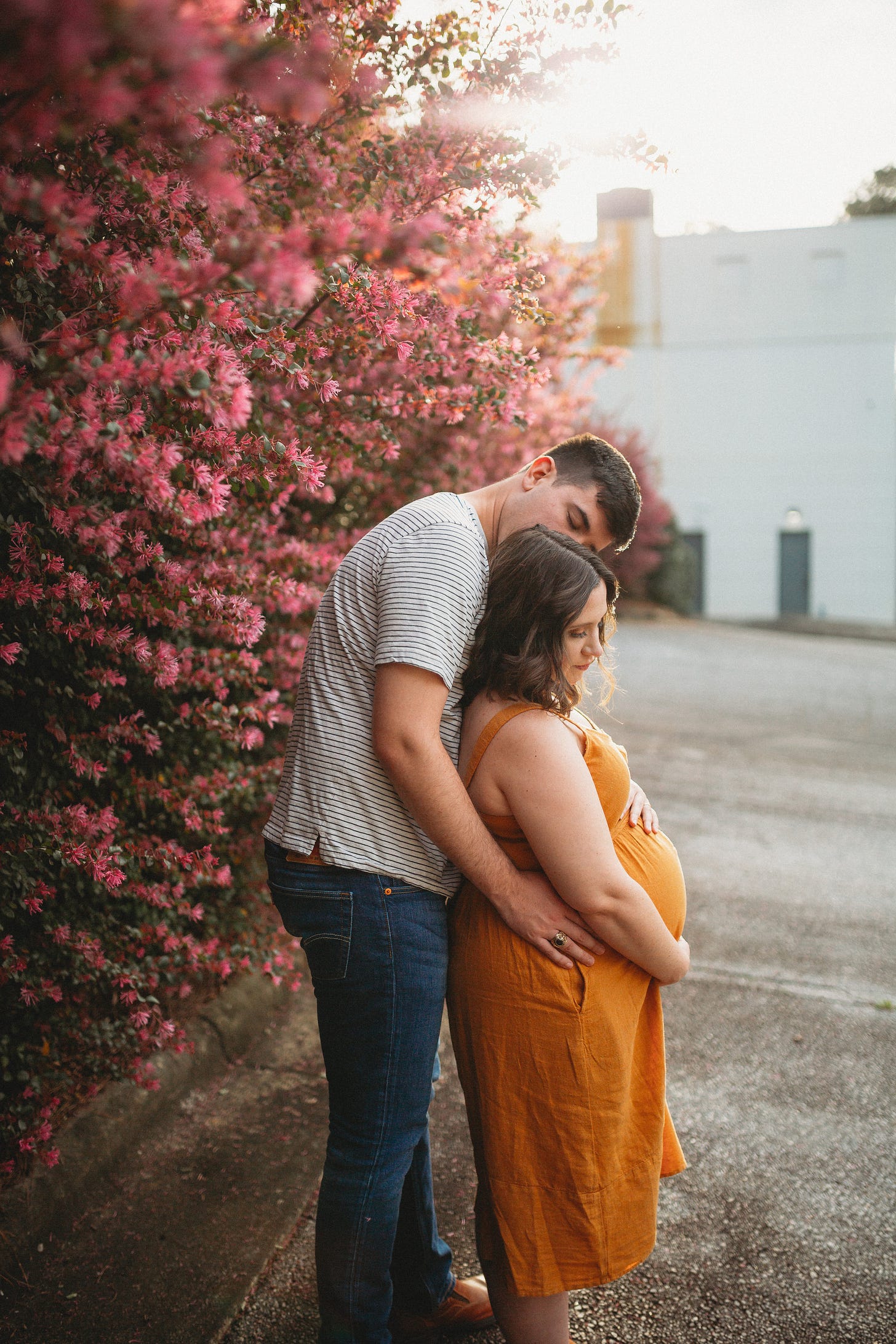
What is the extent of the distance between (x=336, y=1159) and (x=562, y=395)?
4.22 m

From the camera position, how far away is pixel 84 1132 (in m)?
2.52

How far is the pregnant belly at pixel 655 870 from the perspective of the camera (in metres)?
1.95

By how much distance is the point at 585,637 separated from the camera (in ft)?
6.26

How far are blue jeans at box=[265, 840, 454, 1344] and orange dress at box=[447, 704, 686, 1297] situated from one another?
102 millimetres

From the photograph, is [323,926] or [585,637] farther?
[585,637]

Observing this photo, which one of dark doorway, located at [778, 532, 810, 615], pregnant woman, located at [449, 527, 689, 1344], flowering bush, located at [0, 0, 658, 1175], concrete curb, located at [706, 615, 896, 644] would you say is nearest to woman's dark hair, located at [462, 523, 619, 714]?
pregnant woman, located at [449, 527, 689, 1344]

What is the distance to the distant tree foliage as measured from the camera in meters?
35.2

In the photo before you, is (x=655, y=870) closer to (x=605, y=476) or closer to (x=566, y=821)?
(x=566, y=821)

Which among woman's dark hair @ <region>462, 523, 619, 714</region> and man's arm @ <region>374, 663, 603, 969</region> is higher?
woman's dark hair @ <region>462, 523, 619, 714</region>

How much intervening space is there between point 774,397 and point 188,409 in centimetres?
2647

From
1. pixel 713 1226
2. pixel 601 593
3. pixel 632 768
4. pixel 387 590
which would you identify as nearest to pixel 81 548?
pixel 387 590

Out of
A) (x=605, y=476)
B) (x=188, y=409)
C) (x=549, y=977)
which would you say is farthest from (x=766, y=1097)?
(x=188, y=409)

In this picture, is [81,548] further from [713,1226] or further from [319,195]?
[713,1226]

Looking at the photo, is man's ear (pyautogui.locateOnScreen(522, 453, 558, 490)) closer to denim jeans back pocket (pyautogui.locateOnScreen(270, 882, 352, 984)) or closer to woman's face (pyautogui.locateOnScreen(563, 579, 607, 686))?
woman's face (pyautogui.locateOnScreen(563, 579, 607, 686))
